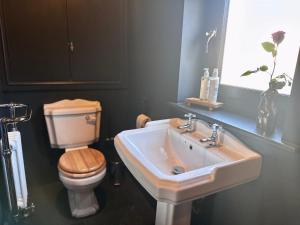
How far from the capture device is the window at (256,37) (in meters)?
1.03

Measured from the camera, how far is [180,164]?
47.2 inches

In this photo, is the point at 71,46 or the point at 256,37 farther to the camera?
the point at 71,46

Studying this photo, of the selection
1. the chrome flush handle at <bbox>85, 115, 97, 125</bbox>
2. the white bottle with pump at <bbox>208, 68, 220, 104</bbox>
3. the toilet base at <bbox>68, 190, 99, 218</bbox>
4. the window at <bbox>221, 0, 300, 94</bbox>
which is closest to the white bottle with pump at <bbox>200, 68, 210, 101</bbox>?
the white bottle with pump at <bbox>208, 68, 220, 104</bbox>

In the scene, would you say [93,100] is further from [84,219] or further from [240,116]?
[240,116]

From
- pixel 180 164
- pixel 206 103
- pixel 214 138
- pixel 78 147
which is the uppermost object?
pixel 206 103

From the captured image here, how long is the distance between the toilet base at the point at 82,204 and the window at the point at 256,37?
127 cm

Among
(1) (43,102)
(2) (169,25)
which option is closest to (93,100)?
(1) (43,102)

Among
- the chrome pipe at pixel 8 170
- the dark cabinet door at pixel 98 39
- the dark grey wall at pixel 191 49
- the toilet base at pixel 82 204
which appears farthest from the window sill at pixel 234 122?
the chrome pipe at pixel 8 170

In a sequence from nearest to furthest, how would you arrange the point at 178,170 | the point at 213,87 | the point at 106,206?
the point at 178,170
the point at 213,87
the point at 106,206

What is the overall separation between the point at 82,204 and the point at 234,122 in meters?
1.24

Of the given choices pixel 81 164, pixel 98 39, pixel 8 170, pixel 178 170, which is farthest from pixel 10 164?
pixel 98 39

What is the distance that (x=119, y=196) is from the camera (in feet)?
6.07

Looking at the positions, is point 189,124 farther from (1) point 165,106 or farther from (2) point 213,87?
(1) point 165,106

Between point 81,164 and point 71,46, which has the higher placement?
point 71,46
